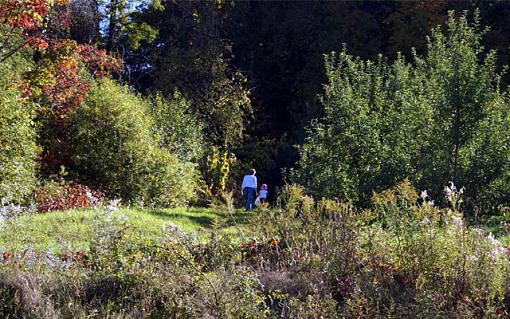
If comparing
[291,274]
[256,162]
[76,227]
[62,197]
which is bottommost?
[256,162]

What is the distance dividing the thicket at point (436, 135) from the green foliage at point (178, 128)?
7.96 meters

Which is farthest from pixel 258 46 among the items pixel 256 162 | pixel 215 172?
pixel 215 172

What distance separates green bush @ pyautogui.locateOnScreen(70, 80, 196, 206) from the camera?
57.9 feet

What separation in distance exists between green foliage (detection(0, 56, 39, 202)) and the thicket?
660cm

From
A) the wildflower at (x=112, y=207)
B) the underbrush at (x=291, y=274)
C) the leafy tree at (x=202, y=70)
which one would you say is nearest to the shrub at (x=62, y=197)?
the wildflower at (x=112, y=207)

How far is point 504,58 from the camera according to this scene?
2391cm

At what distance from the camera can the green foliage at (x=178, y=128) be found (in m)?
21.8

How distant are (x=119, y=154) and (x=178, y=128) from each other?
5.28 meters

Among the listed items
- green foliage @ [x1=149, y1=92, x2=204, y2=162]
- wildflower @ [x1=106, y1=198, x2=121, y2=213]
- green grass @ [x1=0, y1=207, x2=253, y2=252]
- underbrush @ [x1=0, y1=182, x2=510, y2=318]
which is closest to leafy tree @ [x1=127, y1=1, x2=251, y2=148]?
green foliage @ [x1=149, y1=92, x2=204, y2=162]

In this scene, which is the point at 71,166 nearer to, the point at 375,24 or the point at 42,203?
the point at 42,203

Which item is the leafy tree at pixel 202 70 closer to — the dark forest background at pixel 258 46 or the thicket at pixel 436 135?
the dark forest background at pixel 258 46

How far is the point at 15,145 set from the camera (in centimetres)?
1551

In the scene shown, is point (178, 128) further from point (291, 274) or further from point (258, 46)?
point (291, 274)

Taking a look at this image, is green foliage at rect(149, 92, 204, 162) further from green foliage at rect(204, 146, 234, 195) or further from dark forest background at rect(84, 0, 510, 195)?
dark forest background at rect(84, 0, 510, 195)
